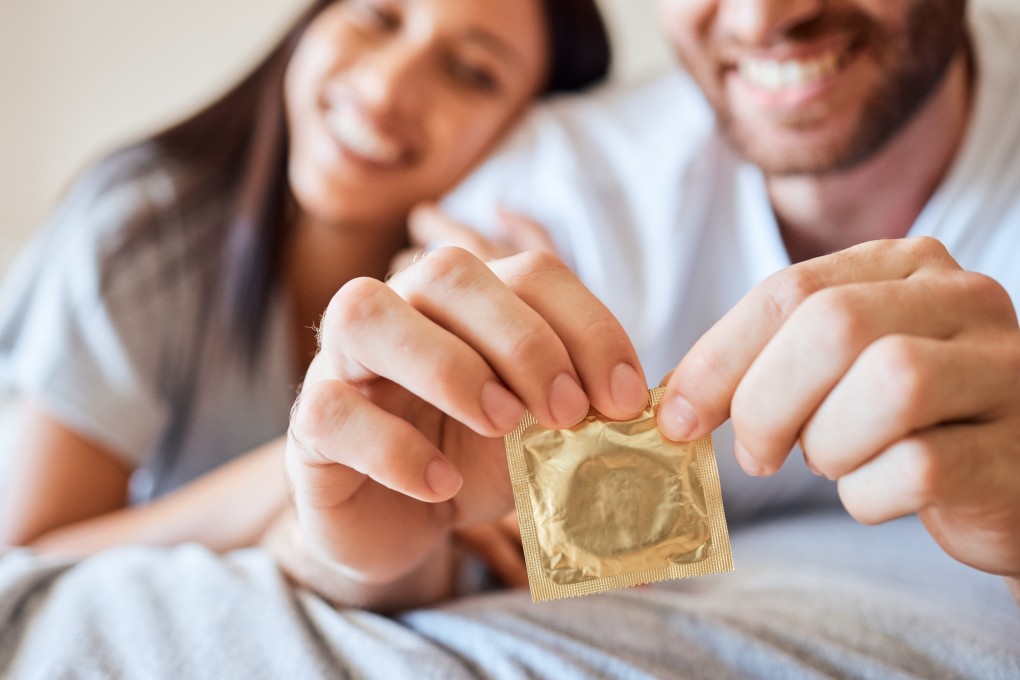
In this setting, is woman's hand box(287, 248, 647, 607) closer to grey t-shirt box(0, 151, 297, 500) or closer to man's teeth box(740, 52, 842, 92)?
man's teeth box(740, 52, 842, 92)

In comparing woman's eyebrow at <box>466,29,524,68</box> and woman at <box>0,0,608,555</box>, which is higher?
woman's eyebrow at <box>466,29,524,68</box>

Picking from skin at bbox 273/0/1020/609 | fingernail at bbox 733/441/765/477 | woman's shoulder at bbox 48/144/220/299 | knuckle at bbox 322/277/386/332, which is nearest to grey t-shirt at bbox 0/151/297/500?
woman's shoulder at bbox 48/144/220/299

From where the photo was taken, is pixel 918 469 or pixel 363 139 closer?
pixel 918 469

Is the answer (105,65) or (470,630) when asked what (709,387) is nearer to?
(470,630)

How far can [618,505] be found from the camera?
515mm

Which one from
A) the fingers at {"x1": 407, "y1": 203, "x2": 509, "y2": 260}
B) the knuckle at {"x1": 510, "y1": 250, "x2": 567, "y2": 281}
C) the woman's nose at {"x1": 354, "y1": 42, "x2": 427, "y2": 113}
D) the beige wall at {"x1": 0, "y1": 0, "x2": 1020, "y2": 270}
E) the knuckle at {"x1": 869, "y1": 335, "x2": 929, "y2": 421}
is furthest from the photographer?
the beige wall at {"x1": 0, "y1": 0, "x2": 1020, "y2": 270}

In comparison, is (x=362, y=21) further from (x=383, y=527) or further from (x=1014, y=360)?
(x=1014, y=360)

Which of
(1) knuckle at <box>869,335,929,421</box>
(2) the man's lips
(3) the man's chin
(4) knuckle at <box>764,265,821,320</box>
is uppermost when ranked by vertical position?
(4) knuckle at <box>764,265,821,320</box>

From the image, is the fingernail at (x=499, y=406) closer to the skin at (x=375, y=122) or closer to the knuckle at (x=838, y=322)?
the knuckle at (x=838, y=322)

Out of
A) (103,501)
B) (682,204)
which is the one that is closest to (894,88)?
(682,204)

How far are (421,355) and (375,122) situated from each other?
2.85 feet

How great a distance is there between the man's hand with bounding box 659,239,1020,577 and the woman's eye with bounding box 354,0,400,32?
1.03 meters

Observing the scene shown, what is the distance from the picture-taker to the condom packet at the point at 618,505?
510 millimetres

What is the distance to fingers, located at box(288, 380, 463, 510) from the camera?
491 millimetres
